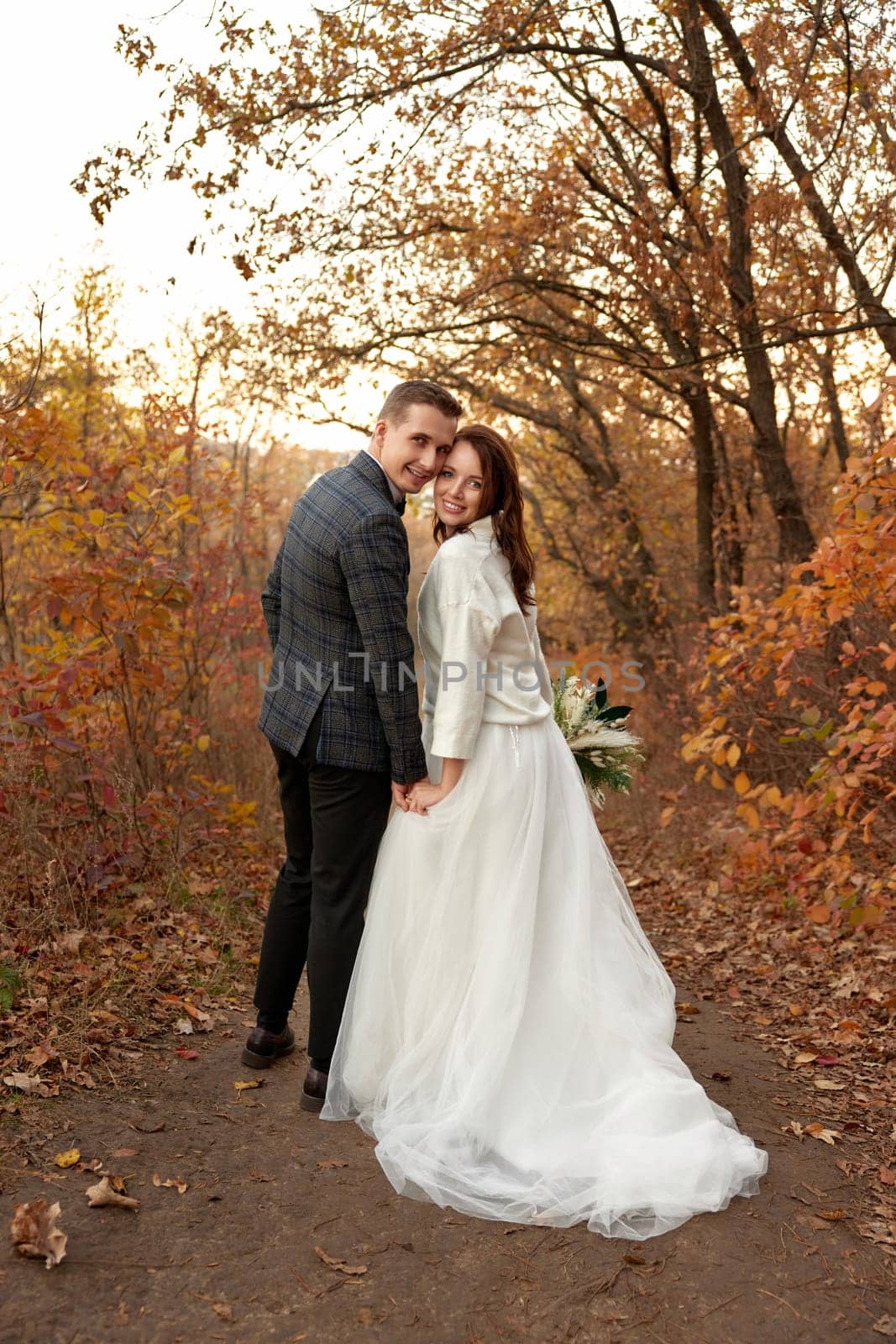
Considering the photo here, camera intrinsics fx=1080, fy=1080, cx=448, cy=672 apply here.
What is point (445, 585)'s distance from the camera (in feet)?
11.3

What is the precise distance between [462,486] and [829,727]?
241 cm

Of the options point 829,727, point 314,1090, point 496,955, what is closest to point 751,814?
point 829,727

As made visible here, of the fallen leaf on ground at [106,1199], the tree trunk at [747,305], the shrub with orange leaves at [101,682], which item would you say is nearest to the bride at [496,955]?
the fallen leaf on ground at [106,1199]

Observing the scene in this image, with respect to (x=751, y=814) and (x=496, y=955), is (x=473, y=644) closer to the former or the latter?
(x=496, y=955)

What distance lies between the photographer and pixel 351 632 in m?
3.58

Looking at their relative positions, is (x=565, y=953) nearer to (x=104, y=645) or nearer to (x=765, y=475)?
(x=104, y=645)

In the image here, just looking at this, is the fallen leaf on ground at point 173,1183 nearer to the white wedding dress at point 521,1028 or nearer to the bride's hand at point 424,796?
the white wedding dress at point 521,1028

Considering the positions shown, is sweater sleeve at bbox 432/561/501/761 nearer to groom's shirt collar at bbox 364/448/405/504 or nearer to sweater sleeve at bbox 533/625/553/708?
sweater sleeve at bbox 533/625/553/708

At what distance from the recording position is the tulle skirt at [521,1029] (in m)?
2.99

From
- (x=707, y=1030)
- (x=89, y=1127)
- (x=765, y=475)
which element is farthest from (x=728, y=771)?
(x=89, y=1127)

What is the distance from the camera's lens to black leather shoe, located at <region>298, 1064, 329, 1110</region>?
3.62 m

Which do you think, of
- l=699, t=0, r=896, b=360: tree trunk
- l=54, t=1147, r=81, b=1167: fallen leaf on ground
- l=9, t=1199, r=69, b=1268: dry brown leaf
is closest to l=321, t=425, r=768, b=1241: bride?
l=54, t=1147, r=81, b=1167: fallen leaf on ground

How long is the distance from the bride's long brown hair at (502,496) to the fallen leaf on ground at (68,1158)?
7.08ft

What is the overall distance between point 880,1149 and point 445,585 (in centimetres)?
227
